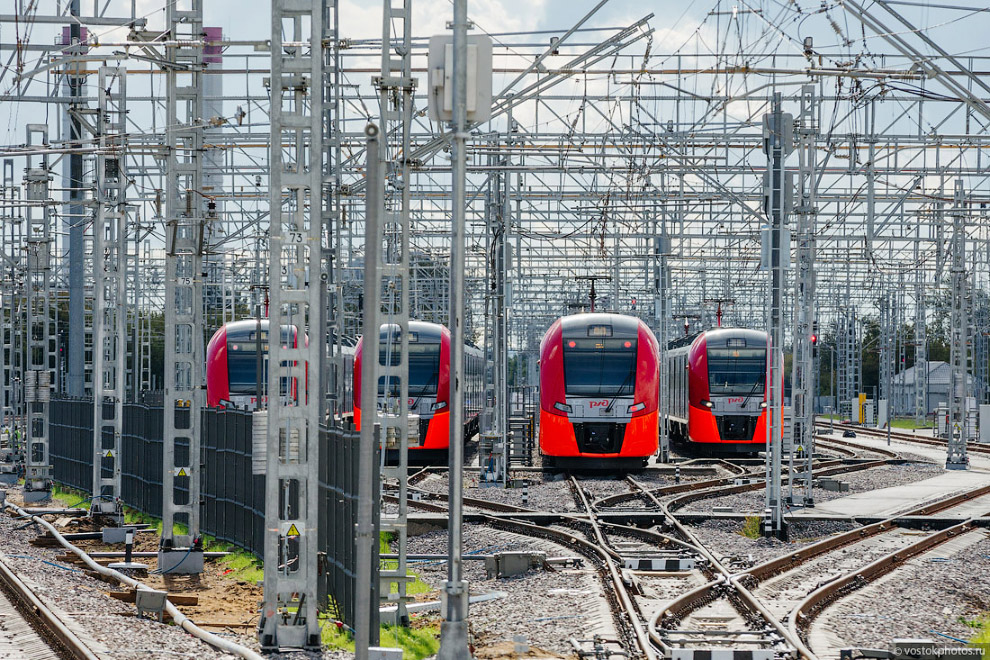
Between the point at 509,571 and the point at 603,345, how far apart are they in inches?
480

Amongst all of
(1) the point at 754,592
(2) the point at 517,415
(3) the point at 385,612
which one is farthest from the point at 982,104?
(2) the point at 517,415

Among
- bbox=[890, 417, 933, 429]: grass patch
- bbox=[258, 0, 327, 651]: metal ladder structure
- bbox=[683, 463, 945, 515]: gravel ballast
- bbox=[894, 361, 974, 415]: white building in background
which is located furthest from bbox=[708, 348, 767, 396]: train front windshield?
bbox=[894, 361, 974, 415]: white building in background

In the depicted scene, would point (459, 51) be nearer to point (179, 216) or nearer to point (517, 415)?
point (179, 216)

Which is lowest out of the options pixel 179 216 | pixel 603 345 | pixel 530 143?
pixel 603 345

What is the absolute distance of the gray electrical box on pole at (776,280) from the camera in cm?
1672

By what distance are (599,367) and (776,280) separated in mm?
8793

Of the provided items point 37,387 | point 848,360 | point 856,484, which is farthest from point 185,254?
point 848,360

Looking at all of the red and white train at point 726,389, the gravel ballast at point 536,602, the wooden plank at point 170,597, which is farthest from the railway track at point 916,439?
the wooden plank at point 170,597

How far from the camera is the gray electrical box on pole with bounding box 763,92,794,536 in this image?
16719 millimetres

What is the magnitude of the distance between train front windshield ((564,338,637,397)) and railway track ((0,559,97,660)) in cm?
1450

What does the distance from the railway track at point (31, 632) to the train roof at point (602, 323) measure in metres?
14.6

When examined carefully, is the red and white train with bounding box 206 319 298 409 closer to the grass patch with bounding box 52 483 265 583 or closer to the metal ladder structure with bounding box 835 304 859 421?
the grass patch with bounding box 52 483 265 583

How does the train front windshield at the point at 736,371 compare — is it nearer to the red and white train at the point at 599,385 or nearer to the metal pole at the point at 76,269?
the red and white train at the point at 599,385

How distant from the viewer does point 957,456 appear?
31.5m
